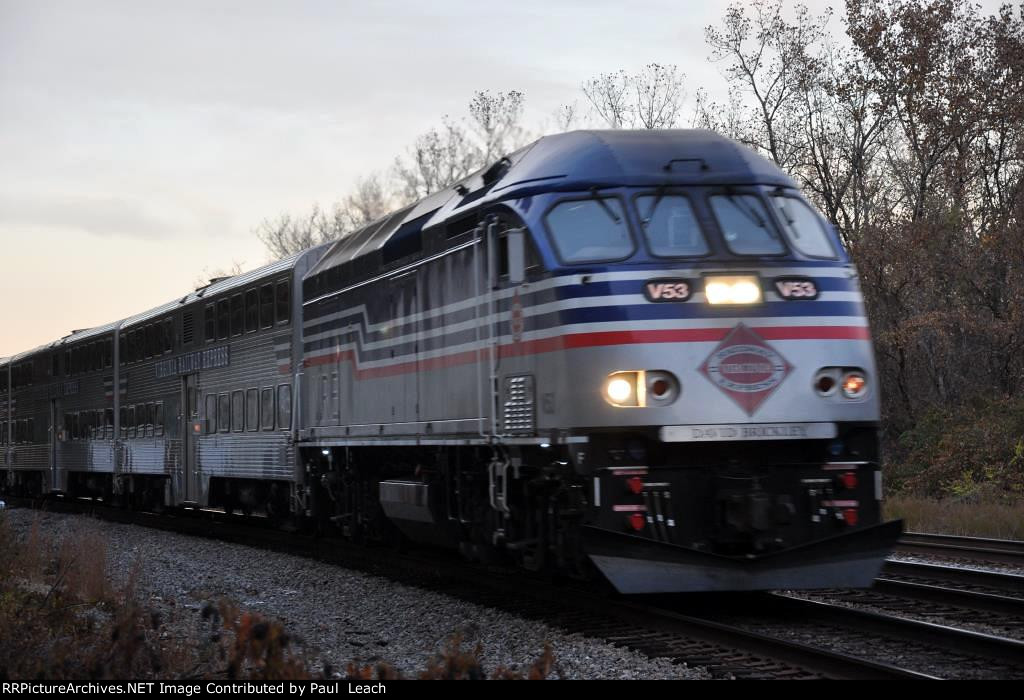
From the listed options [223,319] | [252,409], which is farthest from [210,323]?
[252,409]

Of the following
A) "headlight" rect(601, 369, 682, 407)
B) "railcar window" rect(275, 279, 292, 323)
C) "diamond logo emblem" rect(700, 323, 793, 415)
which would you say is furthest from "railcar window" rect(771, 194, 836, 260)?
"railcar window" rect(275, 279, 292, 323)

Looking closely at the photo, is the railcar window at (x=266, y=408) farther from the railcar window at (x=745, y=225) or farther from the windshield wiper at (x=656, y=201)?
the railcar window at (x=745, y=225)

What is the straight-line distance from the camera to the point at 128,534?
22.2 metres

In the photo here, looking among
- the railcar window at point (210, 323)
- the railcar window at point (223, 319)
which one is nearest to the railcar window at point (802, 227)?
the railcar window at point (223, 319)

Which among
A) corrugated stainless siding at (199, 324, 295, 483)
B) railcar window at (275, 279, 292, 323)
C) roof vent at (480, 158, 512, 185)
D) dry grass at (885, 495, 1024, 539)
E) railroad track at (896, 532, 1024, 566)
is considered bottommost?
railroad track at (896, 532, 1024, 566)

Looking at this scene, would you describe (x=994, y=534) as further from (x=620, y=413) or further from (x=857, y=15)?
(x=857, y=15)

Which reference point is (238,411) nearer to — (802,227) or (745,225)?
(745,225)

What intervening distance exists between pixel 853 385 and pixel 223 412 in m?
13.9

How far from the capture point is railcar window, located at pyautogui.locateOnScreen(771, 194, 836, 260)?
35.3 feet

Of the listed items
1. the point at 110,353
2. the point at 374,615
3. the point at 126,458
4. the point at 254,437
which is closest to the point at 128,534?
the point at 254,437

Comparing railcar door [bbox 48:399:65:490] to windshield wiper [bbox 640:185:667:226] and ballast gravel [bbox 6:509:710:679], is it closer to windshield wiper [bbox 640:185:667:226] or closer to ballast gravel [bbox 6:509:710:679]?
ballast gravel [bbox 6:509:710:679]

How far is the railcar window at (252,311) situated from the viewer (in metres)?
20.4

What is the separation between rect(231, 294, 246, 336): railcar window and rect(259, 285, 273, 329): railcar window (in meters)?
0.92

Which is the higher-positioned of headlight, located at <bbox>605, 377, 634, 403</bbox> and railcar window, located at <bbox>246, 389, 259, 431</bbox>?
railcar window, located at <bbox>246, 389, 259, 431</bbox>
